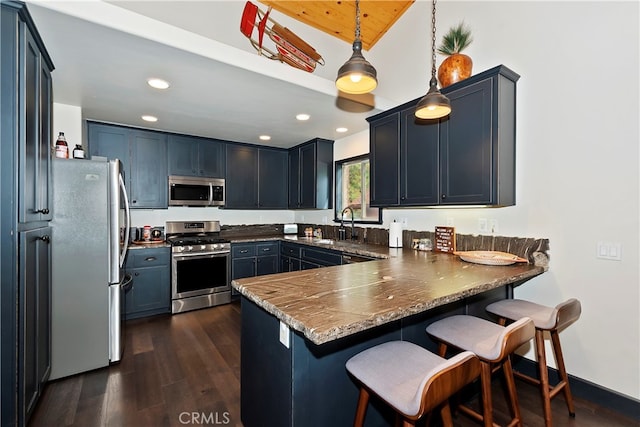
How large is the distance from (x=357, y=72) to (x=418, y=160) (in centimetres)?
136

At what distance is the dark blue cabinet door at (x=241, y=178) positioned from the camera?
4336mm

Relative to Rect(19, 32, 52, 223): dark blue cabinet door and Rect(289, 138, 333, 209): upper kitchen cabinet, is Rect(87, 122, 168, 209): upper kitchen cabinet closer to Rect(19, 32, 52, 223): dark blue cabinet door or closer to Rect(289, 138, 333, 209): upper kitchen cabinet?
Rect(19, 32, 52, 223): dark blue cabinet door

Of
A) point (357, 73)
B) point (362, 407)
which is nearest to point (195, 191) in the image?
point (357, 73)

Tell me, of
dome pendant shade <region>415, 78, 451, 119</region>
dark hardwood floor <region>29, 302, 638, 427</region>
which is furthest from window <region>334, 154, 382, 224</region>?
dark hardwood floor <region>29, 302, 638, 427</region>

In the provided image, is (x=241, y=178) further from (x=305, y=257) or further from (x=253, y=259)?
(x=305, y=257)

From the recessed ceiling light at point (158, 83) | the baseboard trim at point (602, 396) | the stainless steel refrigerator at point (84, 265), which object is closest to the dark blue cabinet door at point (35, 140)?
the stainless steel refrigerator at point (84, 265)

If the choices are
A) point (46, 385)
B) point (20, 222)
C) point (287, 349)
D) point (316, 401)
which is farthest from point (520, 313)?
point (46, 385)

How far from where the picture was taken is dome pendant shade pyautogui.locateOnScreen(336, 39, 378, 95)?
1476 millimetres

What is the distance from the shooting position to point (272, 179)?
4746mm

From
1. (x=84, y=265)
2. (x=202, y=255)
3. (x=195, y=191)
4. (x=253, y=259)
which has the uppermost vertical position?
(x=195, y=191)

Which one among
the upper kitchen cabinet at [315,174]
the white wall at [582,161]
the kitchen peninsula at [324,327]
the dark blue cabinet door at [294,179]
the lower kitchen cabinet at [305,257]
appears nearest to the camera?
the kitchen peninsula at [324,327]

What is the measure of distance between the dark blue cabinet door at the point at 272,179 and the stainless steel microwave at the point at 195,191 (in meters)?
0.66

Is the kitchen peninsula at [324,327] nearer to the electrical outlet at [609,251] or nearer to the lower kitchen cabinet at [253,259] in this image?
the electrical outlet at [609,251]

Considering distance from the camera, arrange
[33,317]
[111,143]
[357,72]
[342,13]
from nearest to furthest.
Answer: [357,72]
[33,317]
[342,13]
[111,143]
